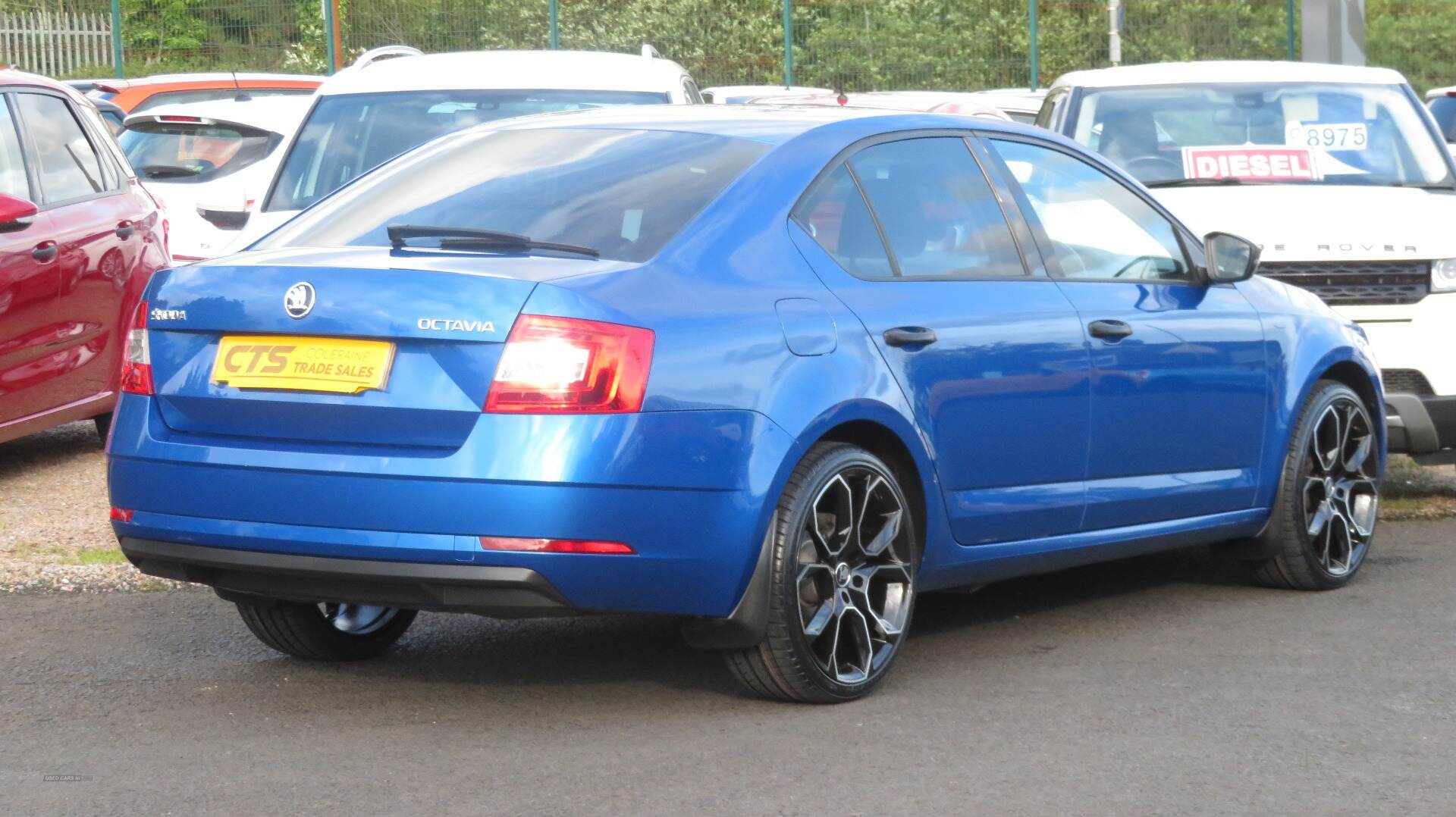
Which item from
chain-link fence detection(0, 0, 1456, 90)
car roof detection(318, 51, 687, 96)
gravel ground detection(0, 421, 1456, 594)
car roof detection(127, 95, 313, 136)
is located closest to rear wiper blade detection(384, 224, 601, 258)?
gravel ground detection(0, 421, 1456, 594)

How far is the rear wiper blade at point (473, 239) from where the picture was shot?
5242mm

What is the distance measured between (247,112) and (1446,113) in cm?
1120

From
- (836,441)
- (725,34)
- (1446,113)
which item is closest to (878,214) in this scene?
(836,441)

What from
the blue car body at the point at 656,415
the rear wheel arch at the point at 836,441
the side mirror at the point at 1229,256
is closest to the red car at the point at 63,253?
the blue car body at the point at 656,415

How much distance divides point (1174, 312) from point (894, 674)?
1.60m

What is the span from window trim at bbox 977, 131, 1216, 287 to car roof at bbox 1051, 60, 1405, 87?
383cm

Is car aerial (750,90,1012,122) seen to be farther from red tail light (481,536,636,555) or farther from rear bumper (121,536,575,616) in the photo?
red tail light (481,536,636,555)

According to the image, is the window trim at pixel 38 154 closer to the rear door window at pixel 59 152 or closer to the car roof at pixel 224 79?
the rear door window at pixel 59 152

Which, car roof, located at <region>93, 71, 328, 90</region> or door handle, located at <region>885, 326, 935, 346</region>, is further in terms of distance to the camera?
car roof, located at <region>93, 71, 328, 90</region>

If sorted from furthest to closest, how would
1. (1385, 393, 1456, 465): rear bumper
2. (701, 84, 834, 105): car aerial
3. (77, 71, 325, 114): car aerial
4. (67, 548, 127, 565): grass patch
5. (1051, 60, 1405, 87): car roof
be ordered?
1. (701, 84, 834, 105): car aerial
2. (77, 71, 325, 114): car aerial
3. (1051, 60, 1405, 87): car roof
4. (1385, 393, 1456, 465): rear bumper
5. (67, 548, 127, 565): grass patch

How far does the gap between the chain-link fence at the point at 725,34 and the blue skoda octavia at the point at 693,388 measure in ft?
71.3

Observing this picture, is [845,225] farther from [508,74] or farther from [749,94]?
[749,94]

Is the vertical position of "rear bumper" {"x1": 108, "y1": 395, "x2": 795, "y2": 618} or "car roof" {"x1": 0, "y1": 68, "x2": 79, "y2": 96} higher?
"car roof" {"x1": 0, "y1": 68, "x2": 79, "y2": 96}

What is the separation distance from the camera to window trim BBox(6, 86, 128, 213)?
9461 mm
